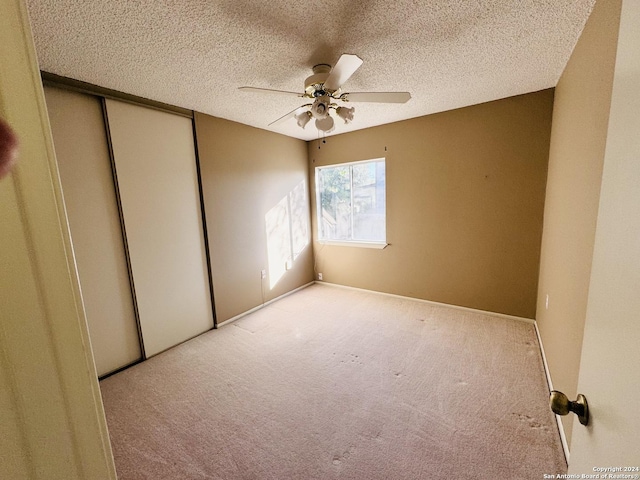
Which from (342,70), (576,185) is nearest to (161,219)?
(342,70)

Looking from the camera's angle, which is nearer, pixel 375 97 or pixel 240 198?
pixel 375 97

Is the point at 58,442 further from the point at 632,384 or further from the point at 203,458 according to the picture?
the point at 203,458

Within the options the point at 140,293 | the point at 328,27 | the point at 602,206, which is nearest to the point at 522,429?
the point at 602,206

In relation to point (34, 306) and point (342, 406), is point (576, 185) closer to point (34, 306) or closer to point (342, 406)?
point (342, 406)

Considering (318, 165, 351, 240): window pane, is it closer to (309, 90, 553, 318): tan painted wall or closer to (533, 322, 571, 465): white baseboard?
(309, 90, 553, 318): tan painted wall

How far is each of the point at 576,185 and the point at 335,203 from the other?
2979mm

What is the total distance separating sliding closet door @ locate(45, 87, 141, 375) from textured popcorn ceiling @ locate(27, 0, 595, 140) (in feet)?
0.95

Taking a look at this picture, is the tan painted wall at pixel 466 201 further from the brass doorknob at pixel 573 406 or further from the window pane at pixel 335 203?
the brass doorknob at pixel 573 406

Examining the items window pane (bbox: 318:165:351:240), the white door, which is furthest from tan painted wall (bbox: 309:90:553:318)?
the white door

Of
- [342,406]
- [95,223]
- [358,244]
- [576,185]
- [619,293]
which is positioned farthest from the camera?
[358,244]

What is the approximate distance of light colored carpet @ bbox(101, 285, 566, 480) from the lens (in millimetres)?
1433

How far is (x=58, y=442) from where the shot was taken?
431 millimetres

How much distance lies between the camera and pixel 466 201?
10.0ft

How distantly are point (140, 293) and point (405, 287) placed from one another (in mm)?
3063
